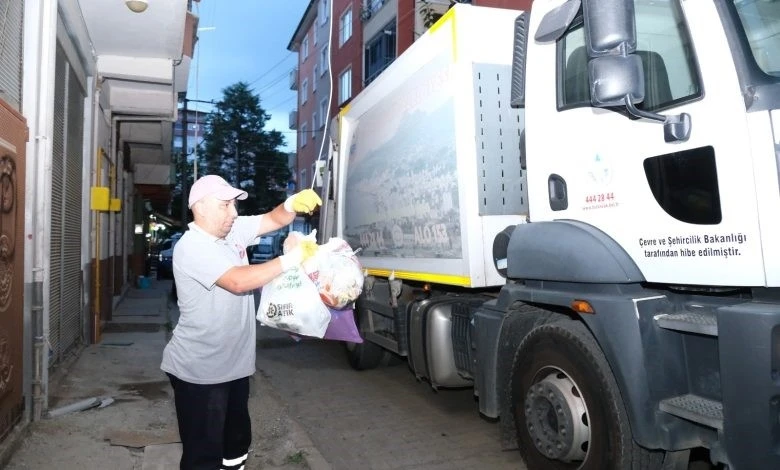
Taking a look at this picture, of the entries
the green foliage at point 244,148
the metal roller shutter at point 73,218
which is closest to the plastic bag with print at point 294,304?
the metal roller shutter at point 73,218

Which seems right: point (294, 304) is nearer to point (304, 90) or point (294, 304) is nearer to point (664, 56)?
point (664, 56)

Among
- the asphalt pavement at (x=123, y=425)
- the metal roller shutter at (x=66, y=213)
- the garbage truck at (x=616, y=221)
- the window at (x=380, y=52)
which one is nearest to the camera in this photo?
the garbage truck at (x=616, y=221)

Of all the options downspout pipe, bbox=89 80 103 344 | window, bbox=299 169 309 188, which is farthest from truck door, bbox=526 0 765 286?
window, bbox=299 169 309 188

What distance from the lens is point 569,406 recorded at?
3207 millimetres

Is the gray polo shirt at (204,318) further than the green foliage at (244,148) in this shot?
No

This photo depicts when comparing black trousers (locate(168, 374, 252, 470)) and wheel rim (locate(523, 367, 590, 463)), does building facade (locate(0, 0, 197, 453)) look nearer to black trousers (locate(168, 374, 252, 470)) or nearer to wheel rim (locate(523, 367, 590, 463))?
black trousers (locate(168, 374, 252, 470))

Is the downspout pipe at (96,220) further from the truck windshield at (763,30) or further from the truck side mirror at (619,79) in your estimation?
the truck windshield at (763,30)

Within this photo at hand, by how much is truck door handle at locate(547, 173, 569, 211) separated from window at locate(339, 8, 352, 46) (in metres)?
25.5

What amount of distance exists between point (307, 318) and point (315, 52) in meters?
34.0

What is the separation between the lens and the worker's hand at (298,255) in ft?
10.1

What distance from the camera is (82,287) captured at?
8227mm

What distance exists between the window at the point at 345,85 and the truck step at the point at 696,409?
2583cm

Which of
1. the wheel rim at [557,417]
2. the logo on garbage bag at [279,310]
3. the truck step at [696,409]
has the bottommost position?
the wheel rim at [557,417]

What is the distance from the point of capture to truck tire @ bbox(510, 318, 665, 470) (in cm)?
296
